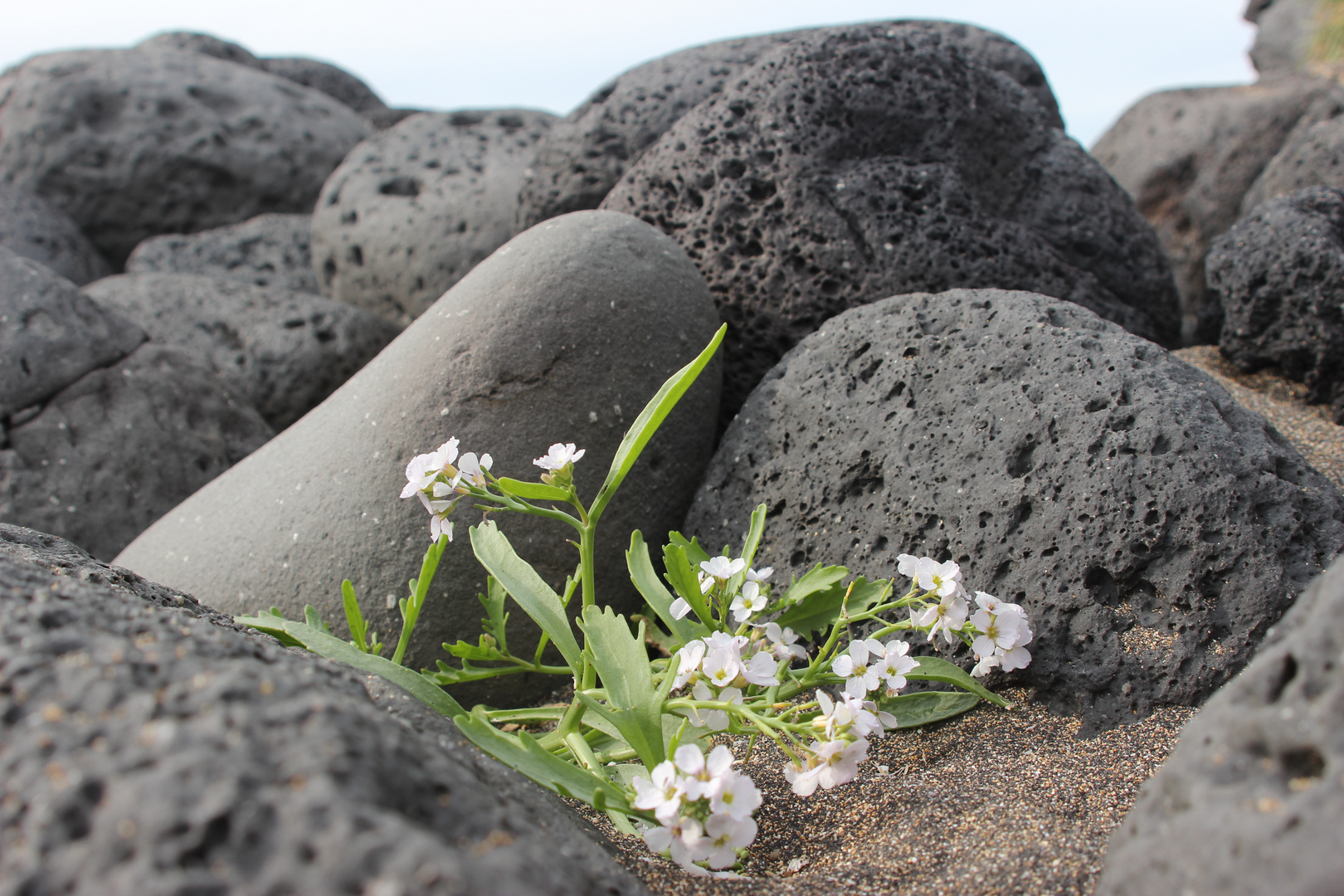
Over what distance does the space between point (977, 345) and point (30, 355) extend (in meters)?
3.06

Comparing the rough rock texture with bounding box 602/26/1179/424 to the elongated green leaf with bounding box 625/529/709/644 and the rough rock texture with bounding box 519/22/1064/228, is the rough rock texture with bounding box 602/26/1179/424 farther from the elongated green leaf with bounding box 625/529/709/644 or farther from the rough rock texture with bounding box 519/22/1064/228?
the elongated green leaf with bounding box 625/529/709/644

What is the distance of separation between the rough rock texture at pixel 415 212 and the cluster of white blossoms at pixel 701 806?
3.71 m

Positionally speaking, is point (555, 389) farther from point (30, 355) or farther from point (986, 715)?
point (30, 355)

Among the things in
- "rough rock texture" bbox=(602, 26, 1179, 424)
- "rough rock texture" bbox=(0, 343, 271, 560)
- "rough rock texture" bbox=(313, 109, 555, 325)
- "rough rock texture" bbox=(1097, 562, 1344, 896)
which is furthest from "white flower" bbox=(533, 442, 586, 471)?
"rough rock texture" bbox=(313, 109, 555, 325)

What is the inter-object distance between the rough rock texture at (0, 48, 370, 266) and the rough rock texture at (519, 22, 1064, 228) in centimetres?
337

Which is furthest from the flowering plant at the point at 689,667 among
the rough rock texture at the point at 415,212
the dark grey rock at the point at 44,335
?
the rough rock texture at the point at 415,212

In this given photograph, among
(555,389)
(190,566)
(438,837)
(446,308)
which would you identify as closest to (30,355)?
(190,566)

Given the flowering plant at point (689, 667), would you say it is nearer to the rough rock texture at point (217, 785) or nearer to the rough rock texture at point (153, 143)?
the rough rock texture at point (217, 785)

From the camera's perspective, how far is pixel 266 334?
14.7 ft

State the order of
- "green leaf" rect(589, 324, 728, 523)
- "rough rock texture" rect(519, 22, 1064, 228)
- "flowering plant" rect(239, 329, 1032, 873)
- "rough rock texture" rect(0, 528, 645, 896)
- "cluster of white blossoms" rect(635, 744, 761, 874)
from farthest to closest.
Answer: "rough rock texture" rect(519, 22, 1064, 228) < "green leaf" rect(589, 324, 728, 523) < "flowering plant" rect(239, 329, 1032, 873) < "cluster of white blossoms" rect(635, 744, 761, 874) < "rough rock texture" rect(0, 528, 645, 896)

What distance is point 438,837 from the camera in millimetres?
943

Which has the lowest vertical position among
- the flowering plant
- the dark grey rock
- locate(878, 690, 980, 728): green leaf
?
locate(878, 690, 980, 728): green leaf

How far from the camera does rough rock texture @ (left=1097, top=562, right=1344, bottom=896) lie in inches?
34.4

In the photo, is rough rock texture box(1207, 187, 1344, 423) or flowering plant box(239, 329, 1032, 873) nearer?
flowering plant box(239, 329, 1032, 873)
